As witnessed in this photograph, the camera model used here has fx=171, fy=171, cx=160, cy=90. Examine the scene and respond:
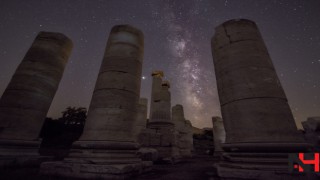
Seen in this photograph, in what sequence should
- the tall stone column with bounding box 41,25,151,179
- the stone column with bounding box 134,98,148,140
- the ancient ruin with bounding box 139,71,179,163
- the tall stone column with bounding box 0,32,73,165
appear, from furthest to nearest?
the stone column with bounding box 134,98,148,140 → the ancient ruin with bounding box 139,71,179,163 → the tall stone column with bounding box 0,32,73,165 → the tall stone column with bounding box 41,25,151,179

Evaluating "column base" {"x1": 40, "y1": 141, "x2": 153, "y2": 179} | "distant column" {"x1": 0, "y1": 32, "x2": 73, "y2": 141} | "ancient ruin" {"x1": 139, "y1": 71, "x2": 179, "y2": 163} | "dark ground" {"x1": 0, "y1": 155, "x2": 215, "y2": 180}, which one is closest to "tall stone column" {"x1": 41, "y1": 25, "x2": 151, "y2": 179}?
"column base" {"x1": 40, "y1": 141, "x2": 153, "y2": 179}

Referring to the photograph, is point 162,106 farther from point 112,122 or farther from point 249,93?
point 249,93

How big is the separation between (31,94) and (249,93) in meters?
9.53

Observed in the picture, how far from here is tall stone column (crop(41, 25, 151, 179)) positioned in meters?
5.26

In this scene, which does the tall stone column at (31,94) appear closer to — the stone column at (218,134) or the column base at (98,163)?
the column base at (98,163)

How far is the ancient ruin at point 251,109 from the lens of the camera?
4.35 metres

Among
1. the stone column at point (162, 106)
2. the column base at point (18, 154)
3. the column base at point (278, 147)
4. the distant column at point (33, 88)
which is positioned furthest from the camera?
the stone column at point (162, 106)

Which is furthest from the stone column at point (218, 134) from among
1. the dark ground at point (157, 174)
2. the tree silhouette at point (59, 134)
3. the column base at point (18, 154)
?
the tree silhouette at point (59, 134)

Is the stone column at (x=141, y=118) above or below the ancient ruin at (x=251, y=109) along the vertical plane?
above

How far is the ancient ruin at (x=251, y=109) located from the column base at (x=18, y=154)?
25.5 ft

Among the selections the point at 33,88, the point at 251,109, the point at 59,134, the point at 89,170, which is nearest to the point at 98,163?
the point at 89,170

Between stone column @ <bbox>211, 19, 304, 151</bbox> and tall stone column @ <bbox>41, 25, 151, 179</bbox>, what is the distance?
3.38 meters

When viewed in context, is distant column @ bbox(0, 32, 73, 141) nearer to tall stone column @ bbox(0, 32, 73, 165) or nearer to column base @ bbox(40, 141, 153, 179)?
tall stone column @ bbox(0, 32, 73, 165)

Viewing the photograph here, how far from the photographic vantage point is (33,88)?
27.8ft
